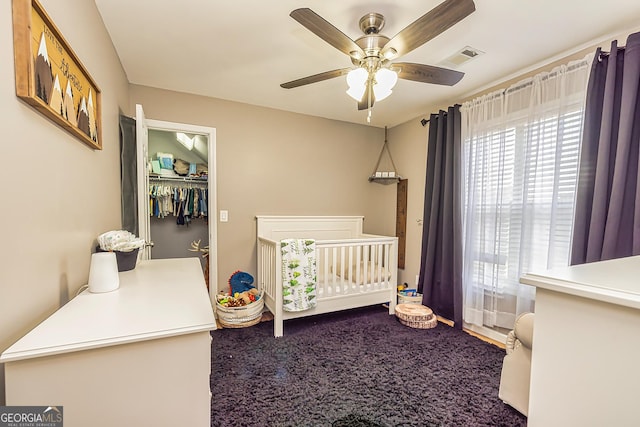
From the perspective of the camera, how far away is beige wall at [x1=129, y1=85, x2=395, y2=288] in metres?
2.69

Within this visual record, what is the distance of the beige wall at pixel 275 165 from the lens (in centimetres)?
269

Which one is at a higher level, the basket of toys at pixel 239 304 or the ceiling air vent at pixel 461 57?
the ceiling air vent at pixel 461 57

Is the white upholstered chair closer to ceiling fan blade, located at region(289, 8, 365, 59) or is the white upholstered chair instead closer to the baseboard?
the baseboard

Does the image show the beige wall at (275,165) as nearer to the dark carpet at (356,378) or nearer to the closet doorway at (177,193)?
the closet doorway at (177,193)

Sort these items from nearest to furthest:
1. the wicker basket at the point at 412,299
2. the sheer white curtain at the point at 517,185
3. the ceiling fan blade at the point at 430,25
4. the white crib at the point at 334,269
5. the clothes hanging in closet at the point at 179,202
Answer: the ceiling fan blade at the point at 430,25 < the sheer white curtain at the point at 517,185 < the white crib at the point at 334,269 < the wicker basket at the point at 412,299 < the clothes hanging in closet at the point at 179,202

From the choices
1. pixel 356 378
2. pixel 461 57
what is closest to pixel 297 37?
pixel 461 57

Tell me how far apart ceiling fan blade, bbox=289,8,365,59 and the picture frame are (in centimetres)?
88

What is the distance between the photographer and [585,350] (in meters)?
0.66

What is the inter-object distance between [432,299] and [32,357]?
9.43 ft

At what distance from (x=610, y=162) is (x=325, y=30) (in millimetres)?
1845

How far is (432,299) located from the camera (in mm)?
2752

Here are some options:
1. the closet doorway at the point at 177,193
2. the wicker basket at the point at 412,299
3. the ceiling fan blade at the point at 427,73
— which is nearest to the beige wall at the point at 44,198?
the ceiling fan blade at the point at 427,73

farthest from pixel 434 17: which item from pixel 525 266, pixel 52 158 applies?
pixel 525 266

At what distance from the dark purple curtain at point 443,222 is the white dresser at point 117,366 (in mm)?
2341
